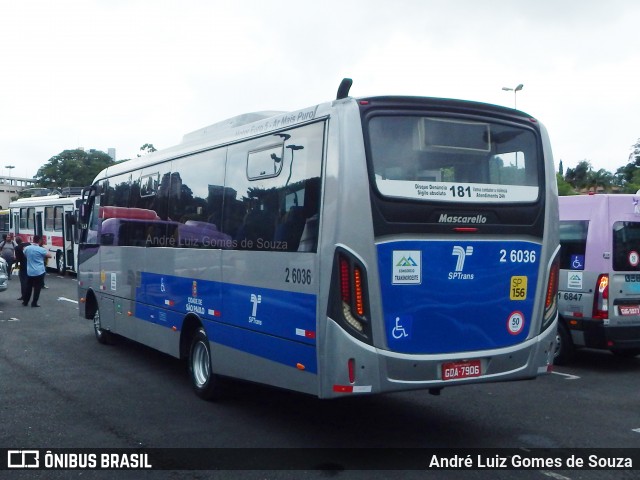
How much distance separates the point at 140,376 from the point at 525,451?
575 centimetres

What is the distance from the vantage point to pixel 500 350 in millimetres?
7098

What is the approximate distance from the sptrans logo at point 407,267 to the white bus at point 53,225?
→ 22770 mm

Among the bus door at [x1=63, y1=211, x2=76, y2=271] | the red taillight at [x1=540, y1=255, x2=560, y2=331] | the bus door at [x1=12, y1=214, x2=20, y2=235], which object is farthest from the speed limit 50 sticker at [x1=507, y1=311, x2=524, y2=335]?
the bus door at [x1=12, y1=214, x2=20, y2=235]

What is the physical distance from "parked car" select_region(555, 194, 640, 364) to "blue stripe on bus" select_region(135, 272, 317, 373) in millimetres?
5511

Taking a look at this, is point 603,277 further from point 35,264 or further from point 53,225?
point 53,225

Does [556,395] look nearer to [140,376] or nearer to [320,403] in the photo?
[320,403]

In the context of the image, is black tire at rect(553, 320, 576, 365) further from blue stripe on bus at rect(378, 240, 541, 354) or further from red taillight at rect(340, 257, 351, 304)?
red taillight at rect(340, 257, 351, 304)

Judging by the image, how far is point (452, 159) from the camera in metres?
6.93

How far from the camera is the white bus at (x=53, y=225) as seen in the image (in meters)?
28.4

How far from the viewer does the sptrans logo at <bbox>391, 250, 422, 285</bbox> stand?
21.5ft

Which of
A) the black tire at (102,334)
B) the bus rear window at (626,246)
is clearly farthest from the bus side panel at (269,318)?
the bus rear window at (626,246)

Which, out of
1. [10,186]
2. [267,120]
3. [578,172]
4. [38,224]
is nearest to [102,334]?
[267,120]

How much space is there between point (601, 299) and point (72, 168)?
8394 cm

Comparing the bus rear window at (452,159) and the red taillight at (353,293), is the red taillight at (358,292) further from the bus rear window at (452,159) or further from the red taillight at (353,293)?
the bus rear window at (452,159)
